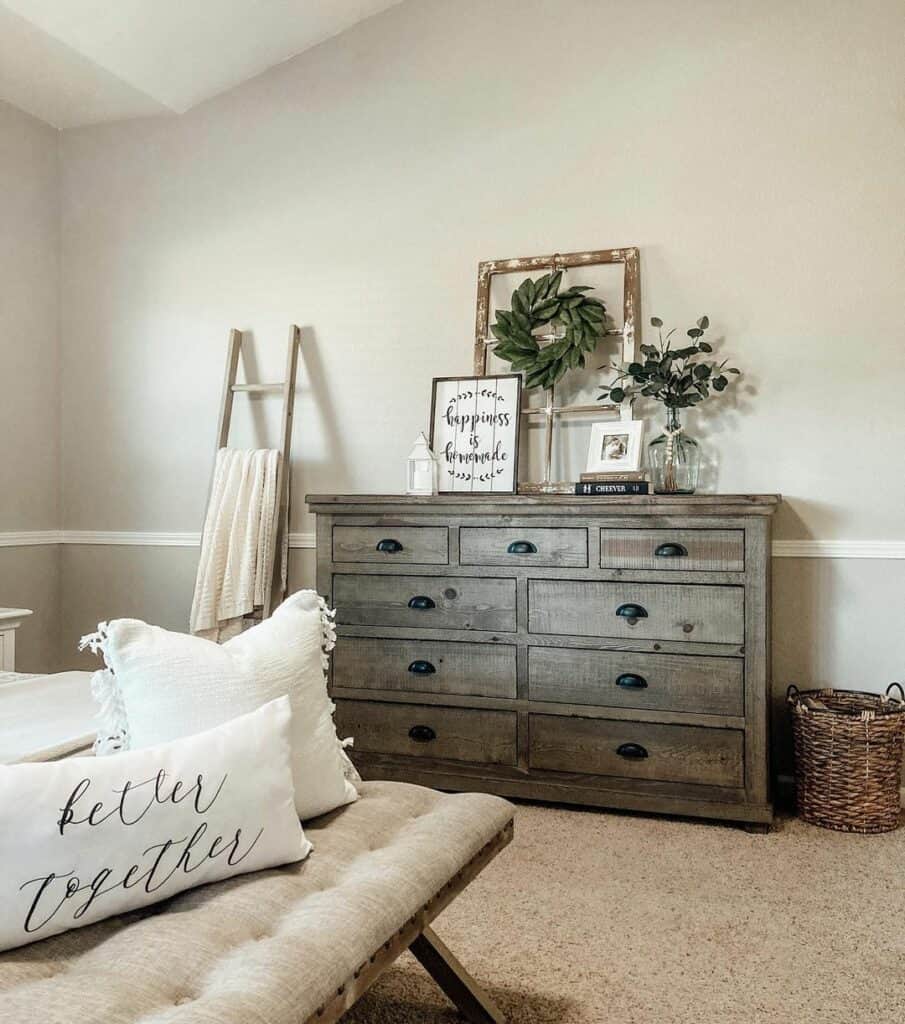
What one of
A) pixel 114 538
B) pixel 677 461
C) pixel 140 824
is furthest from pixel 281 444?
pixel 140 824

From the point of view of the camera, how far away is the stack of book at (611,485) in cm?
293

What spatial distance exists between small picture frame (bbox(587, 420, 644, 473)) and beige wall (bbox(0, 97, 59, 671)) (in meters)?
2.47

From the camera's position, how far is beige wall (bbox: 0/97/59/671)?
3.96 metres

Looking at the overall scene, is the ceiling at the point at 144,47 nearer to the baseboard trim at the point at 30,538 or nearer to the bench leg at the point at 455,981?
the baseboard trim at the point at 30,538

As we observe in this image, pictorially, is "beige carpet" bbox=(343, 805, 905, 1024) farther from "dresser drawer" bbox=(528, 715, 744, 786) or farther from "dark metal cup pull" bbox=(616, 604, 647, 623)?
"dark metal cup pull" bbox=(616, 604, 647, 623)

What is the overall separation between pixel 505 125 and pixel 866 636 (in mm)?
2228

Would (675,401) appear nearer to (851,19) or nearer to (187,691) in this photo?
(851,19)

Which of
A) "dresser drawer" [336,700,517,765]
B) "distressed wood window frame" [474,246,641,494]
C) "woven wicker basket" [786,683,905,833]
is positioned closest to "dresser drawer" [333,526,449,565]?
"distressed wood window frame" [474,246,641,494]

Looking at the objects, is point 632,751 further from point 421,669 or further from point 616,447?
point 616,447

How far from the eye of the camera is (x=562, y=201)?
3422mm

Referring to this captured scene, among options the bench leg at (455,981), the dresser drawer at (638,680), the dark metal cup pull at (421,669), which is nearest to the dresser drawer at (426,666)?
the dark metal cup pull at (421,669)

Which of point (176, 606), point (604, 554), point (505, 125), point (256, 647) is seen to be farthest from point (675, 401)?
point (176, 606)

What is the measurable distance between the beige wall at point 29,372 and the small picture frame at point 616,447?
2475 millimetres

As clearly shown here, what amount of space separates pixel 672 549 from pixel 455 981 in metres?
1.51
